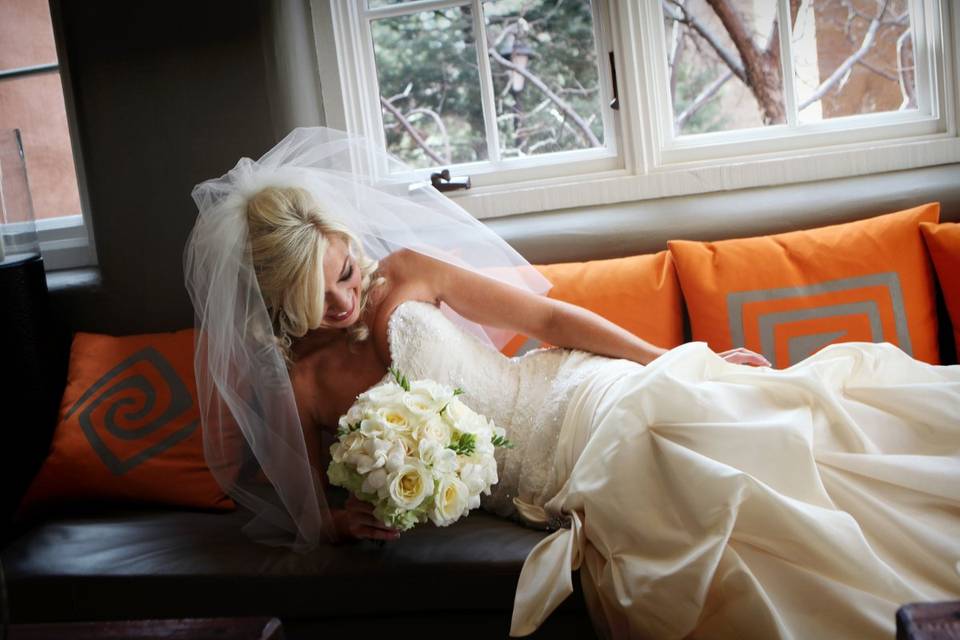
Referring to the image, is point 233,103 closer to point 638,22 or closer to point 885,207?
point 638,22

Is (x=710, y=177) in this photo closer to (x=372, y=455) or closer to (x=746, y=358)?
(x=746, y=358)

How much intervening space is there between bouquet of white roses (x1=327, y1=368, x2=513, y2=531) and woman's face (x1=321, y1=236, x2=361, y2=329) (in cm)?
42

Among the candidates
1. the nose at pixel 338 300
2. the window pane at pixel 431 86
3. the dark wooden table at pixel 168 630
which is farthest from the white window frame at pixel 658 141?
the dark wooden table at pixel 168 630

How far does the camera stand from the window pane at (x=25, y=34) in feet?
10.3

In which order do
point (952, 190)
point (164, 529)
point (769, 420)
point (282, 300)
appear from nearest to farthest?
point (769, 420)
point (282, 300)
point (164, 529)
point (952, 190)

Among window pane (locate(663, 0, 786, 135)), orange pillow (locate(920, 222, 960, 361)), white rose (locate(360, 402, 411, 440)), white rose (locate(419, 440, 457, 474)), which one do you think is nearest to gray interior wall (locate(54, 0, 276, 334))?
window pane (locate(663, 0, 786, 135))

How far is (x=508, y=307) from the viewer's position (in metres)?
2.24

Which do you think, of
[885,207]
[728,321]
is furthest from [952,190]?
[728,321]

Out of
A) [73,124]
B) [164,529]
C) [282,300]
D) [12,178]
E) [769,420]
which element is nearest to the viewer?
[769,420]

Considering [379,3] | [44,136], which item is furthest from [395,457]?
[44,136]

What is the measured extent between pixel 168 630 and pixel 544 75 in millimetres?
2212

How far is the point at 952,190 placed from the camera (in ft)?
8.11

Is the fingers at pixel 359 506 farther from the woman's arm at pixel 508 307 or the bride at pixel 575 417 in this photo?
the woman's arm at pixel 508 307

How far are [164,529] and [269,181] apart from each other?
3.04ft
